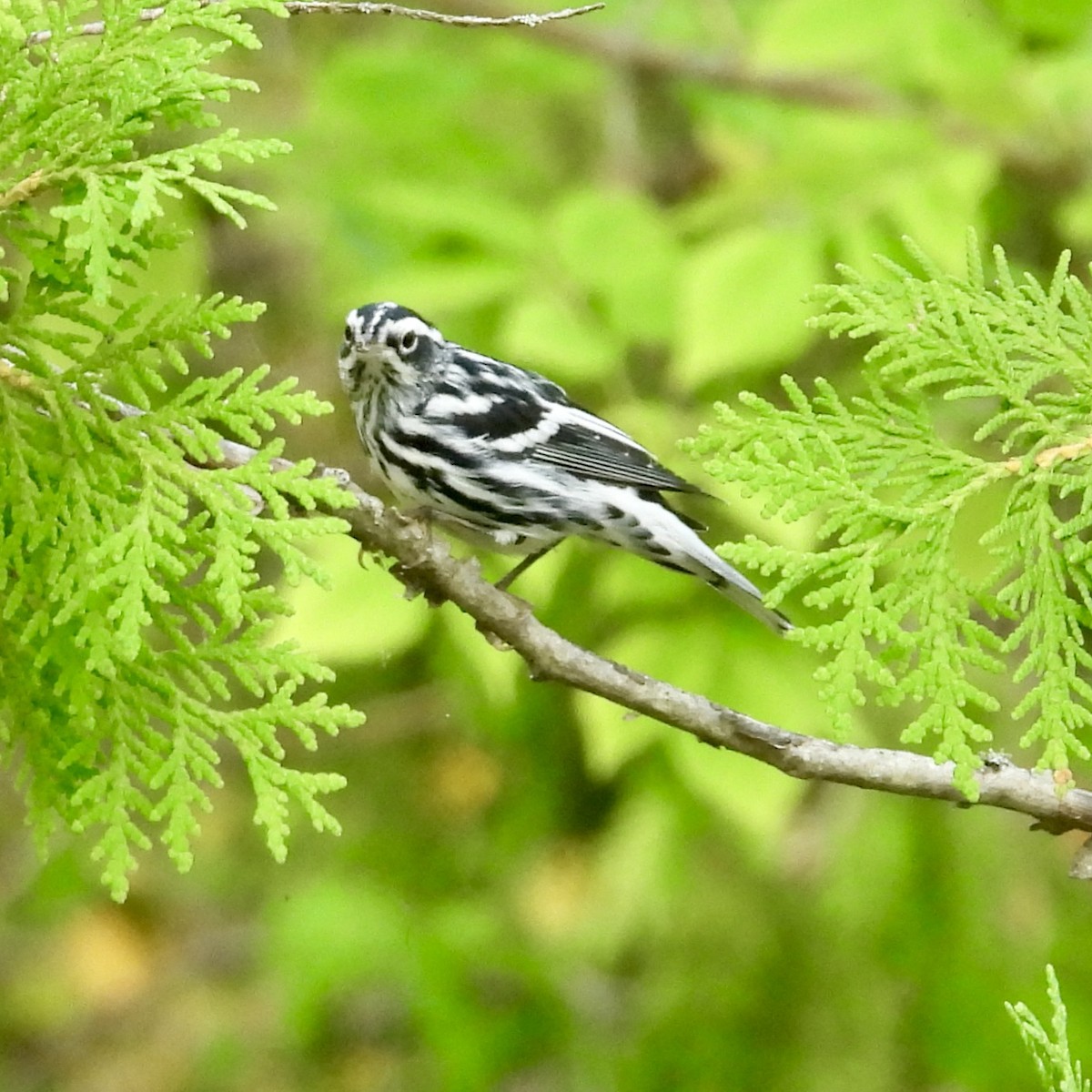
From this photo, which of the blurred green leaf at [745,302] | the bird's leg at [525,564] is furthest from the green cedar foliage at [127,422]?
the blurred green leaf at [745,302]

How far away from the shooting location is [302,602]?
2.70m

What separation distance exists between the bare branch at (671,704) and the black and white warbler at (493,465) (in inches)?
23.1

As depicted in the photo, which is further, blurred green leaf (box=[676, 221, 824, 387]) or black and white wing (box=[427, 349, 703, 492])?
blurred green leaf (box=[676, 221, 824, 387])

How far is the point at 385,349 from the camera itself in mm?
2158

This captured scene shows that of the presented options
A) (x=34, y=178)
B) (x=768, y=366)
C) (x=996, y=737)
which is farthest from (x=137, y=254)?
(x=996, y=737)

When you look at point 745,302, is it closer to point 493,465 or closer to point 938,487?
point 493,465

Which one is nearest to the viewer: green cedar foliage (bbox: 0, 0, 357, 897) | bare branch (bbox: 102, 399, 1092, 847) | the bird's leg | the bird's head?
green cedar foliage (bbox: 0, 0, 357, 897)

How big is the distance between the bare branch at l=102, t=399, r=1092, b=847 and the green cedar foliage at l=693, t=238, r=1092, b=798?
0.07m

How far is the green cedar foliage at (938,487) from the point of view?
1360 millimetres

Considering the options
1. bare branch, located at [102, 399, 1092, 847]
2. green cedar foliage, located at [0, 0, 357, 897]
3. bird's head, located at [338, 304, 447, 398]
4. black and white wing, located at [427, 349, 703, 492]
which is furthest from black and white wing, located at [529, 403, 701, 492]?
green cedar foliage, located at [0, 0, 357, 897]

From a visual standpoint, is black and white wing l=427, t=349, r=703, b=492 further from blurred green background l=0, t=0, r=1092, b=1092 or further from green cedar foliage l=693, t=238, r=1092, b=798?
green cedar foliage l=693, t=238, r=1092, b=798

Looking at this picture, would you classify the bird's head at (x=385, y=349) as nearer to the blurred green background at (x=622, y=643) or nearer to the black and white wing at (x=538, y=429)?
the black and white wing at (x=538, y=429)

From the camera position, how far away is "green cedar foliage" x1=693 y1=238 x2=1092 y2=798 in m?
1.36

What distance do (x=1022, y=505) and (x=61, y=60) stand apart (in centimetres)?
108
